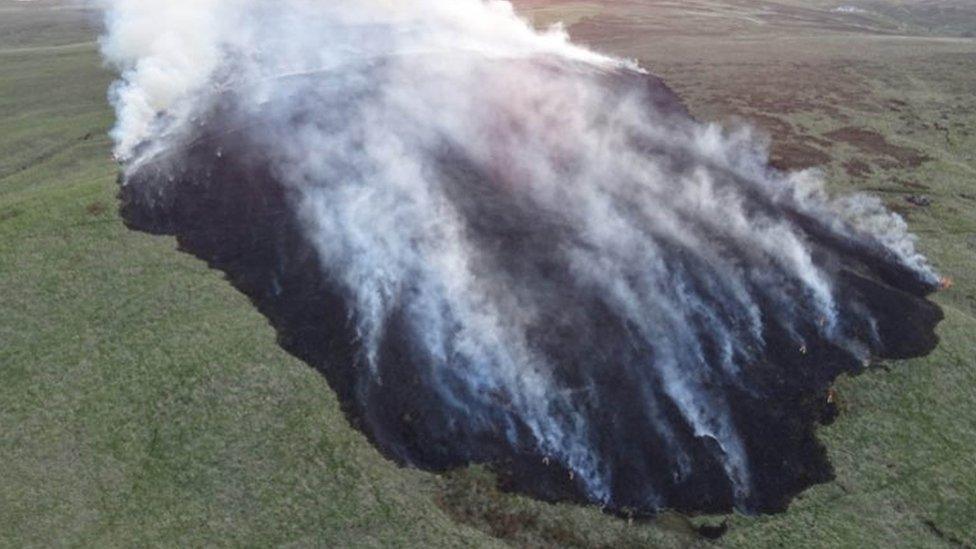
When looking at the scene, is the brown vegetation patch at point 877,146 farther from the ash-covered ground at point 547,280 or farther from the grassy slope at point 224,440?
the grassy slope at point 224,440

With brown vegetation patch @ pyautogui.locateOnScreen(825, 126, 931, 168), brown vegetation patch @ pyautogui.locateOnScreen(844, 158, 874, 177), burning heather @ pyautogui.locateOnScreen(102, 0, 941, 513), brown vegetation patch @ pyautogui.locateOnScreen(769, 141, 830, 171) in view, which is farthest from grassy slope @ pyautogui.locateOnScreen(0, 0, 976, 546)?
brown vegetation patch @ pyautogui.locateOnScreen(825, 126, 931, 168)

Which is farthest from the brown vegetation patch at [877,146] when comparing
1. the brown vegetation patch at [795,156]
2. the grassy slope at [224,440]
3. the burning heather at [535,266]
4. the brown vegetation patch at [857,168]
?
the grassy slope at [224,440]

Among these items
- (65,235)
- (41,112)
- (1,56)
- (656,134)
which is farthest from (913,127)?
(1,56)

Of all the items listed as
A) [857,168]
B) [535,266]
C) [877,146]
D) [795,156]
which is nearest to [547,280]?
[535,266]

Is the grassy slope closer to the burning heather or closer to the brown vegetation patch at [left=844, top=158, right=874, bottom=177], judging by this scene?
the burning heather

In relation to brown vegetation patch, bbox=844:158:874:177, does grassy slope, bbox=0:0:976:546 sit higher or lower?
lower

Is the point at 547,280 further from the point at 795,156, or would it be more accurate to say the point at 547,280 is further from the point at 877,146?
the point at 877,146
